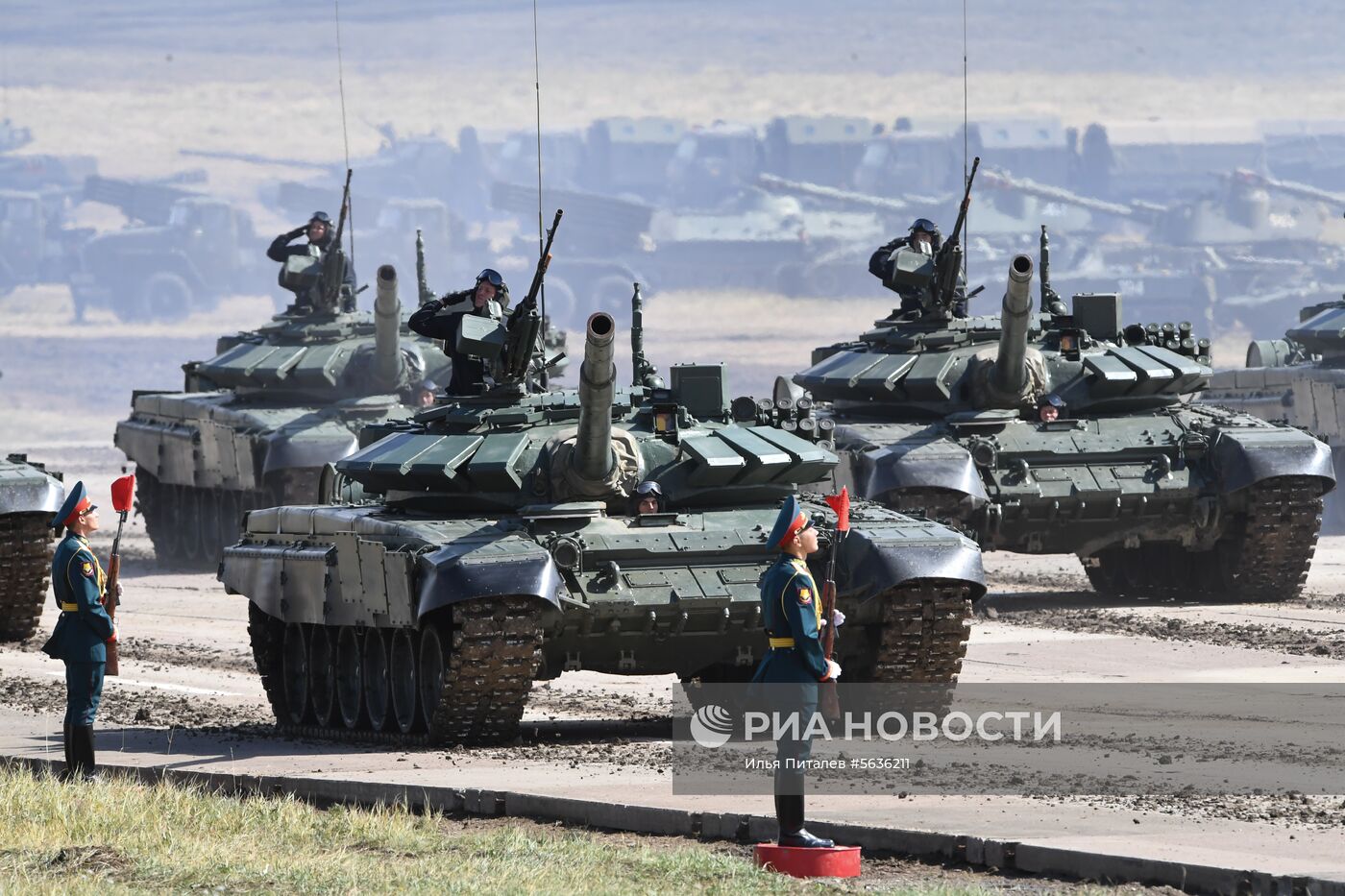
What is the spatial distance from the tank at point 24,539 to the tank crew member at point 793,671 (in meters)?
14.2

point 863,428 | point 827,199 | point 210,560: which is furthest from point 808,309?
point 863,428

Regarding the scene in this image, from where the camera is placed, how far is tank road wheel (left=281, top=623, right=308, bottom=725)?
20094mm

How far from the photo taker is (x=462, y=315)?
1956 centimetres

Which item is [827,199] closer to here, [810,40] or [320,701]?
[810,40]

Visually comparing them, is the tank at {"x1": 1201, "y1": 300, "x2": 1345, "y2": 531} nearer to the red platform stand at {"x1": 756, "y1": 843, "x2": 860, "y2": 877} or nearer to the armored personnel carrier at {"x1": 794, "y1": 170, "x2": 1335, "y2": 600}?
the armored personnel carrier at {"x1": 794, "y1": 170, "x2": 1335, "y2": 600}

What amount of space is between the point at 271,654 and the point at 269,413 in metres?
13.9

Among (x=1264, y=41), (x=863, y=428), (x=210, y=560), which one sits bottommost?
(x=210, y=560)

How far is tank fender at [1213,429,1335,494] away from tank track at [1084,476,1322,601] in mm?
143

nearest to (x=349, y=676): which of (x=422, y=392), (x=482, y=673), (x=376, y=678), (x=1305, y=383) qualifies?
(x=376, y=678)

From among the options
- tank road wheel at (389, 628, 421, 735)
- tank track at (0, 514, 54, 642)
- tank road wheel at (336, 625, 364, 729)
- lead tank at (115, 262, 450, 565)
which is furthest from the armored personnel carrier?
tank road wheel at (389, 628, 421, 735)

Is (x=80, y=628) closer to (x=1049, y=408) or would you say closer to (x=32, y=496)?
(x=32, y=496)

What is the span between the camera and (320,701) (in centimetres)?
1995

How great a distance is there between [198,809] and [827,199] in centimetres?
8426

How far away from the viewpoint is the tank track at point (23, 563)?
26.1 m
